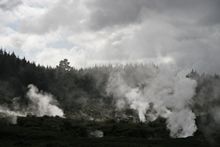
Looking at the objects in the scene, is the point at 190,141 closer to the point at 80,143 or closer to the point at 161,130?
the point at 80,143

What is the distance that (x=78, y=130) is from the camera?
134m

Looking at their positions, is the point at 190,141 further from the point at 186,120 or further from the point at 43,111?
the point at 43,111

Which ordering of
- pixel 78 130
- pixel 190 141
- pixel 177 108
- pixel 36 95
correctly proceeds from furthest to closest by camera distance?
pixel 36 95 → pixel 177 108 → pixel 78 130 → pixel 190 141

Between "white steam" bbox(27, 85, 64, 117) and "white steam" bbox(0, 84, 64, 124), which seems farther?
"white steam" bbox(27, 85, 64, 117)

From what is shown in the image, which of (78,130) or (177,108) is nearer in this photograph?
(78,130)

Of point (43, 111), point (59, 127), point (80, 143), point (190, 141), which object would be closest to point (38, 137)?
point (80, 143)

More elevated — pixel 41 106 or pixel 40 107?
pixel 41 106

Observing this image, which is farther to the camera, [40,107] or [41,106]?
[41,106]

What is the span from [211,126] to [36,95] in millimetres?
89854

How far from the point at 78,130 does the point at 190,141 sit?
39.5 metres

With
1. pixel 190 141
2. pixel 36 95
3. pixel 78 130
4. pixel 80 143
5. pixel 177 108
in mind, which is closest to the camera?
pixel 80 143

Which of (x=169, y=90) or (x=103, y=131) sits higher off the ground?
(x=169, y=90)

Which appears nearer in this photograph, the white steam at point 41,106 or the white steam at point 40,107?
the white steam at point 40,107

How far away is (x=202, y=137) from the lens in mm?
114500
